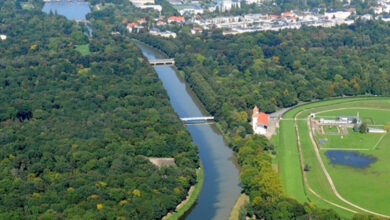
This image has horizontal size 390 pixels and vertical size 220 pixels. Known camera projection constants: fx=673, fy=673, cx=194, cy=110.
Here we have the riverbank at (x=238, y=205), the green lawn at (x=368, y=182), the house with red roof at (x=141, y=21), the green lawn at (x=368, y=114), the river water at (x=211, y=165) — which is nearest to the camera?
the riverbank at (x=238, y=205)

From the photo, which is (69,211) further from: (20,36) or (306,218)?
(20,36)

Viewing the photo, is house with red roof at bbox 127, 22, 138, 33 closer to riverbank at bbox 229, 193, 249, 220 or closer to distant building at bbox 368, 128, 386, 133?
distant building at bbox 368, 128, 386, 133

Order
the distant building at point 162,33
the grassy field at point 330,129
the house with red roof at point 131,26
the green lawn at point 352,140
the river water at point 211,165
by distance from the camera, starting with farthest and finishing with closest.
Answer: the house with red roof at point 131,26 < the distant building at point 162,33 < the grassy field at point 330,129 < the green lawn at point 352,140 < the river water at point 211,165

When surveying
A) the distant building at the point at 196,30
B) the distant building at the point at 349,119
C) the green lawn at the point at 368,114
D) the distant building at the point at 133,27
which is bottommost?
the green lawn at the point at 368,114

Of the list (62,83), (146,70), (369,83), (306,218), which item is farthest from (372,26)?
(306,218)

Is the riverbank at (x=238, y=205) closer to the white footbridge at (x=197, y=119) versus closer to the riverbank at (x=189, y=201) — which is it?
the riverbank at (x=189, y=201)

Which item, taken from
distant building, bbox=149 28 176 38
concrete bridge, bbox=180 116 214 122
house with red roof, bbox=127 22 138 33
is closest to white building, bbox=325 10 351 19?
distant building, bbox=149 28 176 38

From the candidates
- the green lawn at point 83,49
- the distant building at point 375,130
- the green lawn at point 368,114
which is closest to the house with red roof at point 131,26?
the green lawn at point 83,49
